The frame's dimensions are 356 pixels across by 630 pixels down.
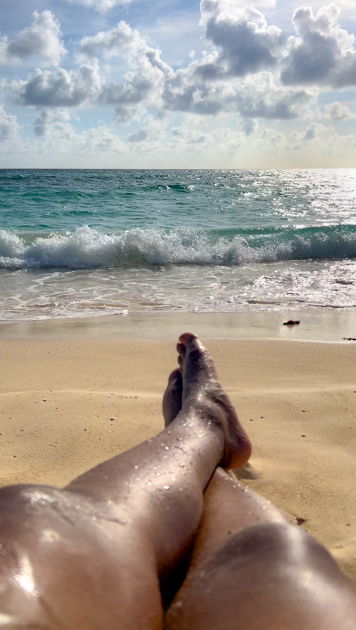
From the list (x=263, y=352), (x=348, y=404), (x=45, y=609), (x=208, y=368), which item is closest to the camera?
(x=45, y=609)

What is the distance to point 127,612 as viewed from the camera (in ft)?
3.49

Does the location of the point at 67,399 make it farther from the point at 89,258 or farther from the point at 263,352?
the point at 89,258

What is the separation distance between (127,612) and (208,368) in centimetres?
149

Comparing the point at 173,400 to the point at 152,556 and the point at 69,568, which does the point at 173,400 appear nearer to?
the point at 152,556

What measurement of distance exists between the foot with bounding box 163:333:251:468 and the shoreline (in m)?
1.93

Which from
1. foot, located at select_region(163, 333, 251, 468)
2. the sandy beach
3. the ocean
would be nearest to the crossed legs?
foot, located at select_region(163, 333, 251, 468)

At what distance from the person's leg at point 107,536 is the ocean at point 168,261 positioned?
4.28 metres

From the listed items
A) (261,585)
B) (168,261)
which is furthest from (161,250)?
(261,585)

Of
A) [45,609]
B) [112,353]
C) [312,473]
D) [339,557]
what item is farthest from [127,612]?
[112,353]

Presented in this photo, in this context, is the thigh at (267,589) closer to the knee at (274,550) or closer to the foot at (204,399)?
the knee at (274,550)

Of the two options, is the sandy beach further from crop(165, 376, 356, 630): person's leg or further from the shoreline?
crop(165, 376, 356, 630): person's leg

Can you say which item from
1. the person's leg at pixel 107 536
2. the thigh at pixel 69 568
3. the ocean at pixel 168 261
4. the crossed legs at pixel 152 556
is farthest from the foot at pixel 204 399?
the ocean at pixel 168 261

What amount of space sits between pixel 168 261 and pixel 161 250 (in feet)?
1.19

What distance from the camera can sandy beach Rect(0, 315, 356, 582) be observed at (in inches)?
81.3
